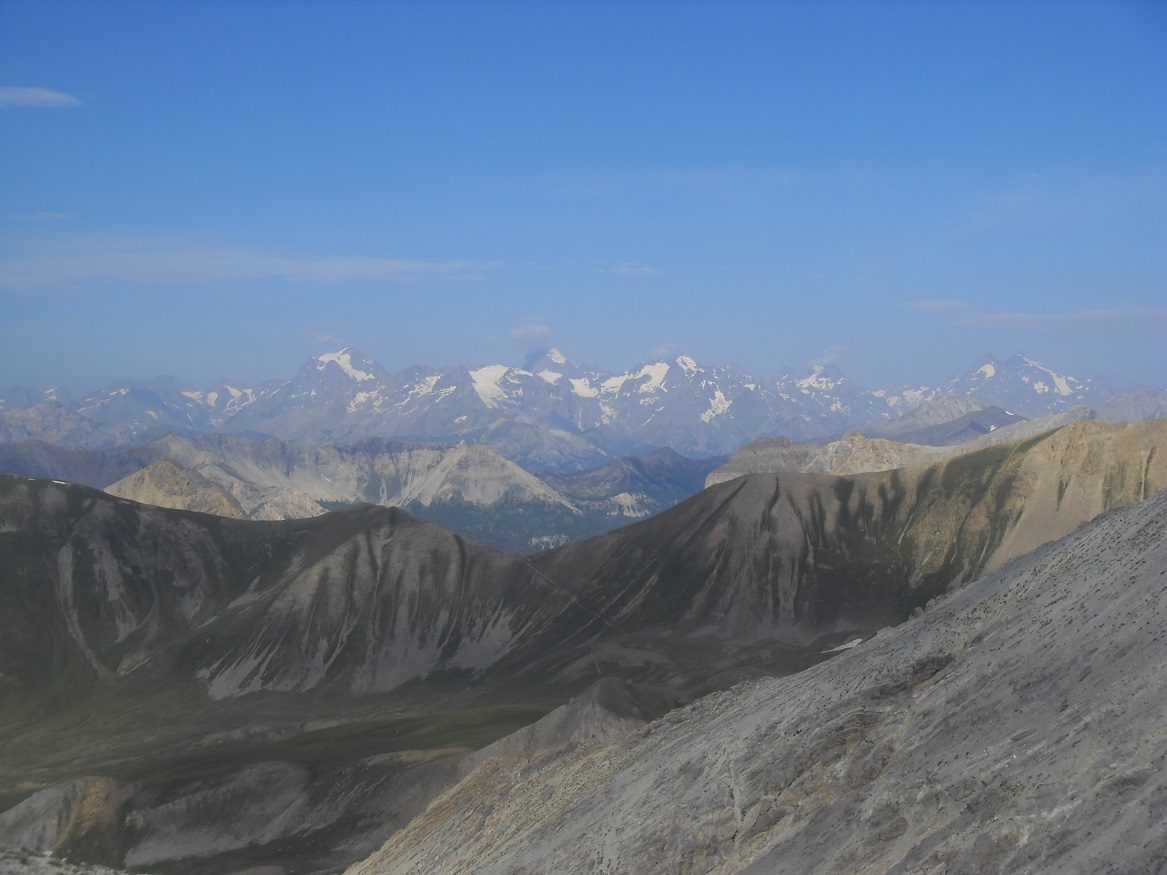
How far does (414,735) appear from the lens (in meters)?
139

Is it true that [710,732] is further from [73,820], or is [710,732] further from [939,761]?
[73,820]

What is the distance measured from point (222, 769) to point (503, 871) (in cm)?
7407

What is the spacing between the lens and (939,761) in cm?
4359

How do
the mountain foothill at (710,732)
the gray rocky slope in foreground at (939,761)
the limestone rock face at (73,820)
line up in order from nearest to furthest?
the gray rocky slope in foreground at (939,761) < the mountain foothill at (710,732) < the limestone rock face at (73,820)

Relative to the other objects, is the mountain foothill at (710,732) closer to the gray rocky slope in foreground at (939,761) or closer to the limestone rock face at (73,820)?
the gray rocky slope in foreground at (939,761)

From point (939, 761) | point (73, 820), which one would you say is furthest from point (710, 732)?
point (73, 820)

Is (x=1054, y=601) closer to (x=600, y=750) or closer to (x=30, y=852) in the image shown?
(x=600, y=750)

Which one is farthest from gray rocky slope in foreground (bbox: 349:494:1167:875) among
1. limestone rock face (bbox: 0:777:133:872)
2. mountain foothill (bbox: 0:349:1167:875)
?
limestone rock face (bbox: 0:777:133:872)

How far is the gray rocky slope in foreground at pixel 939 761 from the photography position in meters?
36.5

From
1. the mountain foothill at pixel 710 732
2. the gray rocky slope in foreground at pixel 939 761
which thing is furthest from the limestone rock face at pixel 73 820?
the gray rocky slope in foreground at pixel 939 761

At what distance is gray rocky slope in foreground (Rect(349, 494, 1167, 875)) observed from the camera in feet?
120

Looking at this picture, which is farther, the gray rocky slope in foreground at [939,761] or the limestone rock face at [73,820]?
the limestone rock face at [73,820]

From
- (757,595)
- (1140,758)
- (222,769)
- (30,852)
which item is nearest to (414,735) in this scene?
(222,769)

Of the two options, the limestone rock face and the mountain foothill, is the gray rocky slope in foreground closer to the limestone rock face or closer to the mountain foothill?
the mountain foothill
